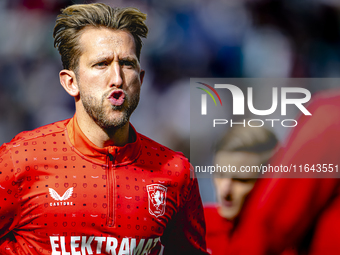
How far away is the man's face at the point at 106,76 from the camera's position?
1722mm

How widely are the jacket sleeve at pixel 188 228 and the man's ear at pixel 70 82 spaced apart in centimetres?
74

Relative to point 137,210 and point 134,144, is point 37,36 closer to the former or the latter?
point 134,144

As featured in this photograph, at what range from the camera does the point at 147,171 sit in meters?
1.87

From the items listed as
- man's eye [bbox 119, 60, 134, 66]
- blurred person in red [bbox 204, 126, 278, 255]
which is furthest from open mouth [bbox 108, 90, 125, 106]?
blurred person in red [bbox 204, 126, 278, 255]

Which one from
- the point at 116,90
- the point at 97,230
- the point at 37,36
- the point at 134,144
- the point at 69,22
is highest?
the point at 37,36

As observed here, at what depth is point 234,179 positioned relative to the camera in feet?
7.26

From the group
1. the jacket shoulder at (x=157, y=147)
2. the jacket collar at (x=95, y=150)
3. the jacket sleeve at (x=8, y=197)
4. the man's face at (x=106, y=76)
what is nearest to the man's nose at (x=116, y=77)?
the man's face at (x=106, y=76)

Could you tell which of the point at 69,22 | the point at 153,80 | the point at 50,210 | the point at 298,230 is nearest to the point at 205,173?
the point at 153,80

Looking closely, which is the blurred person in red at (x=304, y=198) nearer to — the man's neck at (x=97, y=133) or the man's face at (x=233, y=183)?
the man's neck at (x=97, y=133)

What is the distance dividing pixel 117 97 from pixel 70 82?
27 centimetres

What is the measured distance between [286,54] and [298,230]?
5.49ft

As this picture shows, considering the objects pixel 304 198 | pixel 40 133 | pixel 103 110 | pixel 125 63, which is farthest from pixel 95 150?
pixel 304 198

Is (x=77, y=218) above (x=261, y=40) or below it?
below

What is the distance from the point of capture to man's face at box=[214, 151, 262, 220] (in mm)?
2197
